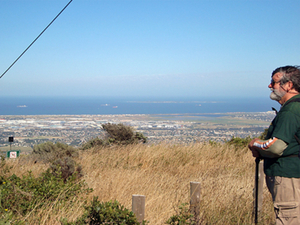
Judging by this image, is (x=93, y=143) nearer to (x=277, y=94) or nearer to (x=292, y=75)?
(x=277, y=94)

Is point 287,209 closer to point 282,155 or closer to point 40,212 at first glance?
point 282,155

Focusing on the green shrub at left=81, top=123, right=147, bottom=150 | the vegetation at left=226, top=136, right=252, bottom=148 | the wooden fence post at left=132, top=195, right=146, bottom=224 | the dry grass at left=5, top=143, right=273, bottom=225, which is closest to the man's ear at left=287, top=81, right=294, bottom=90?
the wooden fence post at left=132, top=195, right=146, bottom=224

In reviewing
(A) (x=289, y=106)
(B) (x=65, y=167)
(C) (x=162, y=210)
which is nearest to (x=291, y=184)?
(A) (x=289, y=106)

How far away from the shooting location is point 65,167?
5578mm

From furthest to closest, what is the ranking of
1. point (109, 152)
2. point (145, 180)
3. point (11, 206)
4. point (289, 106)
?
point (109, 152) → point (145, 180) → point (11, 206) → point (289, 106)

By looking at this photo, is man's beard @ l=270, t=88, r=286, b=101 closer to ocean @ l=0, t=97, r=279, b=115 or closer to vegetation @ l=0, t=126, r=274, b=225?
vegetation @ l=0, t=126, r=274, b=225

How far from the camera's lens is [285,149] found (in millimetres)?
2520

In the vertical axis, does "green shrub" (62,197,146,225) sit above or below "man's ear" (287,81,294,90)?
below

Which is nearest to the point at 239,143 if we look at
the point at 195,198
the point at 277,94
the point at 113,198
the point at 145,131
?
the point at 113,198

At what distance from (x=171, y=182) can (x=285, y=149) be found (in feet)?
10.6

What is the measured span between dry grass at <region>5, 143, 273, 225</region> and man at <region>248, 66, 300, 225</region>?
4.44 feet

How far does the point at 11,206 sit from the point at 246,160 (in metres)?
6.51

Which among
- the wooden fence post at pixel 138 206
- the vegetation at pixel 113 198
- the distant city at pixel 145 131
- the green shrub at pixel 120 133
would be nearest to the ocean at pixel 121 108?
the distant city at pixel 145 131

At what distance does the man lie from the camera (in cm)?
Result: 243
